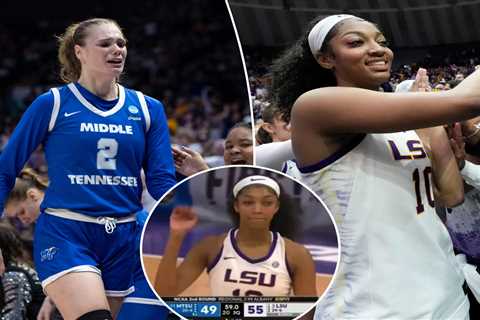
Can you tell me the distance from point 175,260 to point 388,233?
1.90 ft

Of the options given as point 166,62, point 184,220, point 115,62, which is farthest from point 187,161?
point 166,62

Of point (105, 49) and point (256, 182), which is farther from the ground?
point (105, 49)

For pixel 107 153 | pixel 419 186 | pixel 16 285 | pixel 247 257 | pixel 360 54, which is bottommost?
pixel 16 285

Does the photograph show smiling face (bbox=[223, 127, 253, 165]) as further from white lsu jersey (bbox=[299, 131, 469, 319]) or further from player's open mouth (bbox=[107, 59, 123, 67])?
white lsu jersey (bbox=[299, 131, 469, 319])

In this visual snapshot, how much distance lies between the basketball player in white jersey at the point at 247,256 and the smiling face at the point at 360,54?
36 centimetres

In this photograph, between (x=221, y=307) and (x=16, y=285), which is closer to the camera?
(x=221, y=307)

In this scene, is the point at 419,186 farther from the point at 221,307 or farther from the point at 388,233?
the point at 221,307

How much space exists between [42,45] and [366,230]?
14716 mm

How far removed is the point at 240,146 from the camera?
3.29 metres

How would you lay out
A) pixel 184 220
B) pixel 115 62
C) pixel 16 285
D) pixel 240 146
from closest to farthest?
pixel 184 220 → pixel 240 146 → pixel 115 62 → pixel 16 285

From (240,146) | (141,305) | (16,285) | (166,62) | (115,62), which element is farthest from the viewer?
(166,62)

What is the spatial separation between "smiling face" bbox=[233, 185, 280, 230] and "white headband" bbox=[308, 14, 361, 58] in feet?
1.34

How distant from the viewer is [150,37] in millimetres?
16547

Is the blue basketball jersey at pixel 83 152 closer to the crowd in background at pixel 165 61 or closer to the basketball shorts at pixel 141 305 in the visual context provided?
the basketball shorts at pixel 141 305
